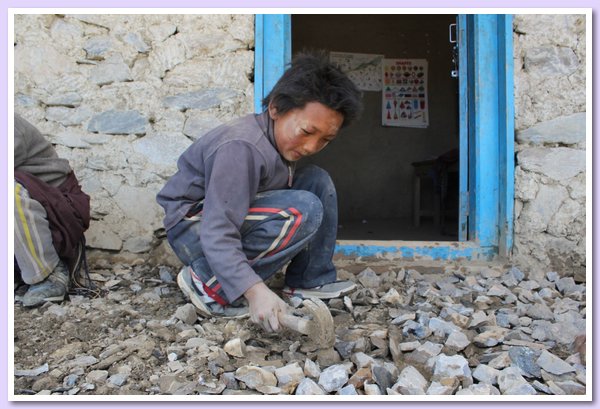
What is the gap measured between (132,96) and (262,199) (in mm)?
1328

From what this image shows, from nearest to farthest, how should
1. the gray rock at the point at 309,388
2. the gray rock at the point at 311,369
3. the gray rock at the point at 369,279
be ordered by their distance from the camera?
the gray rock at the point at 309,388, the gray rock at the point at 311,369, the gray rock at the point at 369,279

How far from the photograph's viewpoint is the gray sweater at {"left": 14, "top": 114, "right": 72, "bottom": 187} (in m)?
2.36

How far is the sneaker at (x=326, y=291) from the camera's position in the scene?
2338 mm

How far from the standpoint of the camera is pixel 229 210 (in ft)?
5.91

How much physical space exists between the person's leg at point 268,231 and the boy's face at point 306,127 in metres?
0.21

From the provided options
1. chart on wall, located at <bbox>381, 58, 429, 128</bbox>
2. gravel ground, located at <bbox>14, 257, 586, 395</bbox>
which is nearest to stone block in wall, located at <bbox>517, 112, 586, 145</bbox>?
gravel ground, located at <bbox>14, 257, 586, 395</bbox>

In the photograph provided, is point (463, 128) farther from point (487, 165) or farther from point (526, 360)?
point (526, 360)

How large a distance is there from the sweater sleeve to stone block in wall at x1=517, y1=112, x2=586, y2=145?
187 cm

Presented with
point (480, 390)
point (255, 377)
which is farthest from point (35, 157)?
point (480, 390)

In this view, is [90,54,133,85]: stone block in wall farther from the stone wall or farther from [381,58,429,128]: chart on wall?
[381,58,429,128]: chart on wall

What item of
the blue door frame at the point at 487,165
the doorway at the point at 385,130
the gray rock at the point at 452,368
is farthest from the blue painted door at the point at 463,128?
the doorway at the point at 385,130

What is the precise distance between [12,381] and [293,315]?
874 millimetres

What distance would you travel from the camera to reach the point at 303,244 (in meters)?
2.14

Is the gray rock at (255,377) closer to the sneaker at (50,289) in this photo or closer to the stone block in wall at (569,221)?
the sneaker at (50,289)
